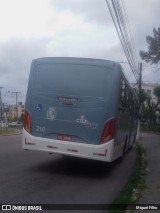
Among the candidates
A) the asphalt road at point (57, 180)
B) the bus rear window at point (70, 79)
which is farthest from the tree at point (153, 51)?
the bus rear window at point (70, 79)

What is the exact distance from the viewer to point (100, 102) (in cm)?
1284

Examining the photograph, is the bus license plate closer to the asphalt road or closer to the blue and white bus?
the blue and white bus

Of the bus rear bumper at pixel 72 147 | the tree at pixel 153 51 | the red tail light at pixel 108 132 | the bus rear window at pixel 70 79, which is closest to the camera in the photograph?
the bus rear bumper at pixel 72 147

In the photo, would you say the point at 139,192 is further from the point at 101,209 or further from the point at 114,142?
the point at 114,142

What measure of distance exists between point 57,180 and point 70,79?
292 cm

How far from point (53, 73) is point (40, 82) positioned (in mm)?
469

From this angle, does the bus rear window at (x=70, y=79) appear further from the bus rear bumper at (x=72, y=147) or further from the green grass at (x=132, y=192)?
the green grass at (x=132, y=192)

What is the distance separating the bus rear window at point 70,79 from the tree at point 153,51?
1110 inches

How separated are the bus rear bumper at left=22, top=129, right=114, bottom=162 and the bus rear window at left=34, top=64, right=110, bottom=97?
1396 mm

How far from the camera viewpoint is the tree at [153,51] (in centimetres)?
4098

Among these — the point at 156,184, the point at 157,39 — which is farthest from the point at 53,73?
the point at 157,39

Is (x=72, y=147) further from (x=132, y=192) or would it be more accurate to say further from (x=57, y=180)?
(x=132, y=192)

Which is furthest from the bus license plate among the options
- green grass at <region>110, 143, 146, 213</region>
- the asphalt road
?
green grass at <region>110, 143, 146, 213</region>

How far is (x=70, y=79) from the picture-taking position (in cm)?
1326
